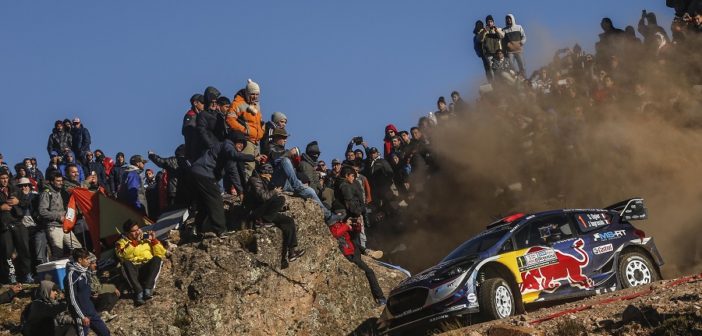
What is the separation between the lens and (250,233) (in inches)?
684

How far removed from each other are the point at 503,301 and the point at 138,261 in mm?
5859

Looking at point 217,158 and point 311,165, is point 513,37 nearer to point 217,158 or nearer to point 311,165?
point 311,165

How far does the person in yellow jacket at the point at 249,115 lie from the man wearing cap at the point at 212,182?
1051 millimetres

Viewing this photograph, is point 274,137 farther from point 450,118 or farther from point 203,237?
point 450,118

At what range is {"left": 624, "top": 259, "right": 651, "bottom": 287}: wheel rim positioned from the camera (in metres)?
16.2

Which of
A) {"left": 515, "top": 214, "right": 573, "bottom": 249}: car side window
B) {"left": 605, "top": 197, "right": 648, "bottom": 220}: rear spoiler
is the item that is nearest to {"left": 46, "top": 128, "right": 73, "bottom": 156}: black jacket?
{"left": 515, "top": 214, "right": 573, "bottom": 249}: car side window

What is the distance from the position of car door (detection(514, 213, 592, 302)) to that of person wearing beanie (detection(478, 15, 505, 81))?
8.94m

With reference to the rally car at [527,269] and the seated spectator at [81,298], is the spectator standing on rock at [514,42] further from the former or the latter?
the seated spectator at [81,298]

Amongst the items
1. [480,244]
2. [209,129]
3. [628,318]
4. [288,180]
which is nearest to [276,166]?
[288,180]

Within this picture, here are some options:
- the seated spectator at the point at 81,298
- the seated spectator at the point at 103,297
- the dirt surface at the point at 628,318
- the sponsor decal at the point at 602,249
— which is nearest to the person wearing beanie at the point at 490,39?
the sponsor decal at the point at 602,249

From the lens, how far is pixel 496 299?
1455 centimetres

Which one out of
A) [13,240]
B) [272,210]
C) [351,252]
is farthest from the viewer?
[13,240]

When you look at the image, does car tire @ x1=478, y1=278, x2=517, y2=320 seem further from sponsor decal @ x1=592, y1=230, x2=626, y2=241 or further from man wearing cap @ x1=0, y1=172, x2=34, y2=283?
man wearing cap @ x1=0, y1=172, x2=34, y2=283

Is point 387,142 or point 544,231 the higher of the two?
point 387,142
